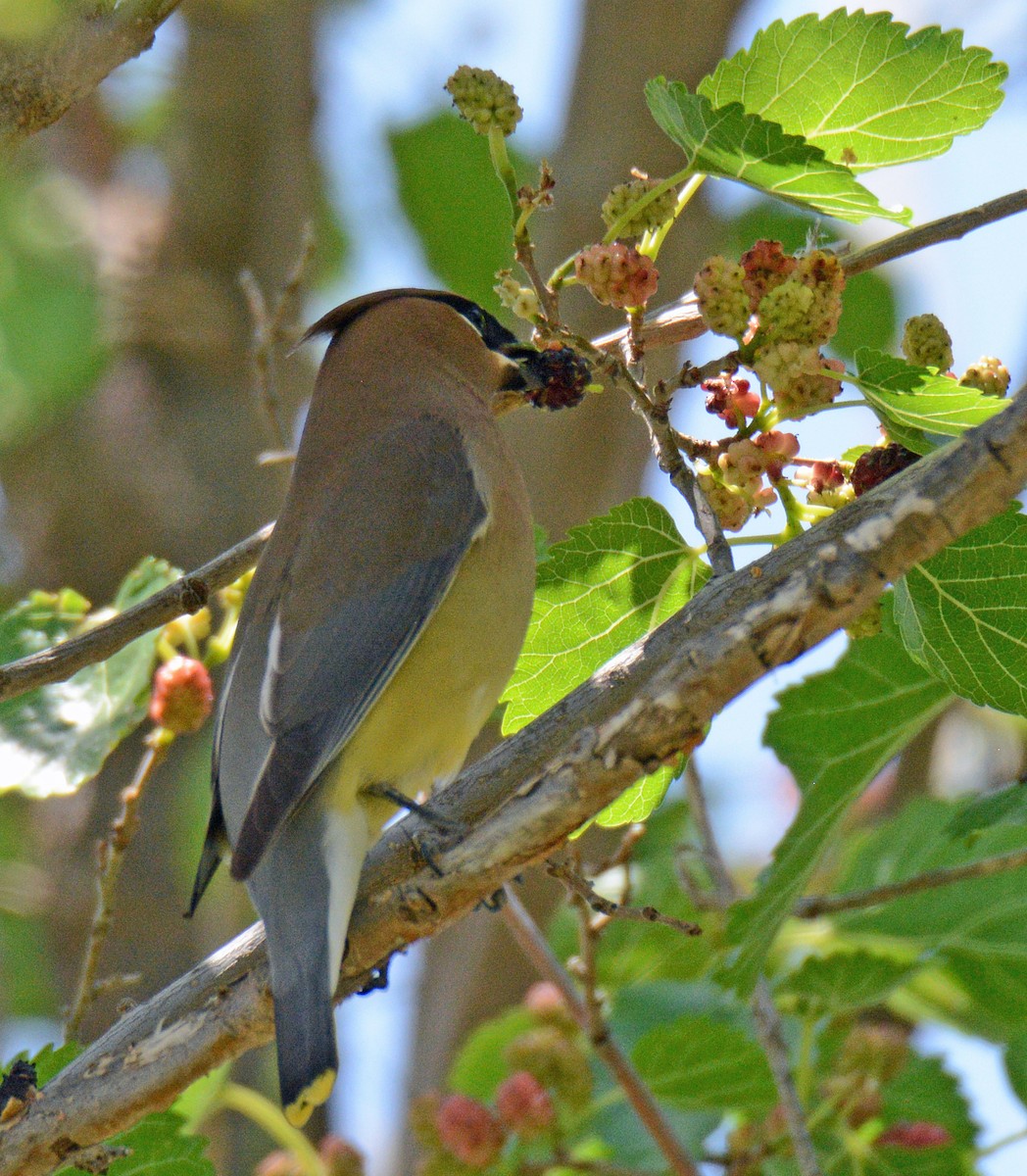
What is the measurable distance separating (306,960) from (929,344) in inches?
50.1

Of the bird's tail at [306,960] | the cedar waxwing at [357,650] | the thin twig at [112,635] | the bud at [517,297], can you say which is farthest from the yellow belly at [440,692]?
the bud at [517,297]

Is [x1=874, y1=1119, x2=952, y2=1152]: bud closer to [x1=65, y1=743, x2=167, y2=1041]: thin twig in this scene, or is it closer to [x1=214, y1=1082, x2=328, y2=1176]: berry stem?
[x1=214, y1=1082, x2=328, y2=1176]: berry stem

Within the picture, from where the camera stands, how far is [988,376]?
7.57ft

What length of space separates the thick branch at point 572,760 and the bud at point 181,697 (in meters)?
0.49

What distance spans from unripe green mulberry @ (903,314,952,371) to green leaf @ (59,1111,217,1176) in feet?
5.32

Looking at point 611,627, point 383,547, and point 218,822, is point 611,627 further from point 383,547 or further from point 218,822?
point 218,822

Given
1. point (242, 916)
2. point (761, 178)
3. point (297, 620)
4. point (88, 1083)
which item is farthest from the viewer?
point (242, 916)

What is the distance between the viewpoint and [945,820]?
10.6 feet

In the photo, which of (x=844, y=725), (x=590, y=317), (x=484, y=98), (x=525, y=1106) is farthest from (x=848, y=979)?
(x=590, y=317)

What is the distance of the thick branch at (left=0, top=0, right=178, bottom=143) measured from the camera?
2223 millimetres

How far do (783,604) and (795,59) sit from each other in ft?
3.20

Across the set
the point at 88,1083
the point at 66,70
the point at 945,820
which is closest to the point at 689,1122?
the point at 945,820

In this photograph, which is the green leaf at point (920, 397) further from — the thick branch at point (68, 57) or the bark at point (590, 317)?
the bark at point (590, 317)

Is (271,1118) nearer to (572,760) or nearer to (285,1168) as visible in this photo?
(285,1168)
